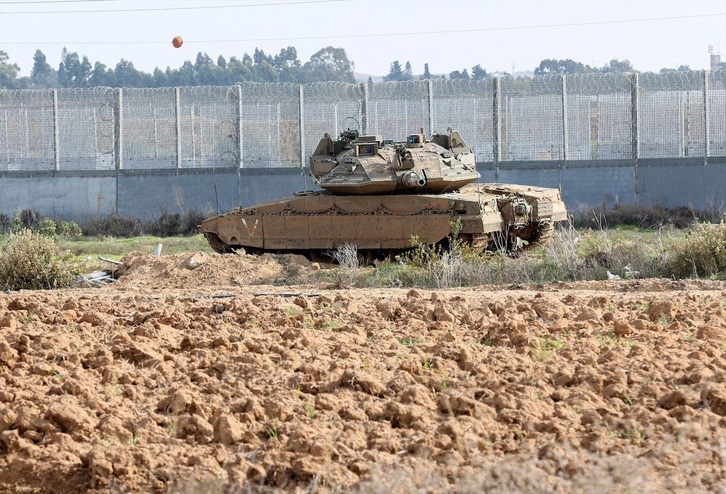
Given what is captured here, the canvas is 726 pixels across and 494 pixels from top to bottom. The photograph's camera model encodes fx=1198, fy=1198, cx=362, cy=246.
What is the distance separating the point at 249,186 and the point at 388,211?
1073 centimetres

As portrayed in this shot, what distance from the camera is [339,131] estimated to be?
96.7 ft

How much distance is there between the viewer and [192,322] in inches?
436

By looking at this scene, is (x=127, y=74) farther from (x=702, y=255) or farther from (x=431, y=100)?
(x=702, y=255)

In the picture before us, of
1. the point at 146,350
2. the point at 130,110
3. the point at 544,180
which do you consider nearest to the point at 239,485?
the point at 146,350

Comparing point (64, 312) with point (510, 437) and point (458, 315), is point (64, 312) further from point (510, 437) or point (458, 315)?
point (510, 437)

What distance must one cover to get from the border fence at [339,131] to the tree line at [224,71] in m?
69.4

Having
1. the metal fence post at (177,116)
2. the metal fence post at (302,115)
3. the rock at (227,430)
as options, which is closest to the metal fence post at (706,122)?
the metal fence post at (302,115)

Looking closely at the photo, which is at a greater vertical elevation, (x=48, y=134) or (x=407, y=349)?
(x=48, y=134)

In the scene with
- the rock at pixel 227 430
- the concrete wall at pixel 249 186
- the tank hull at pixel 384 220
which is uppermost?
the concrete wall at pixel 249 186

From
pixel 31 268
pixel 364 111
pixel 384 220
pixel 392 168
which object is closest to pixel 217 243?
pixel 384 220

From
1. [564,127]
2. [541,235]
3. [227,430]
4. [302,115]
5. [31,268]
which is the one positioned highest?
[302,115]

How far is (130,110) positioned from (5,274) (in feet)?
43.9

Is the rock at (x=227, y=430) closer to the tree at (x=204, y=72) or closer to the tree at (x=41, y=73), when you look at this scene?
the tree at (x=204, y=72)

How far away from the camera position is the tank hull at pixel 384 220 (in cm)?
1902
